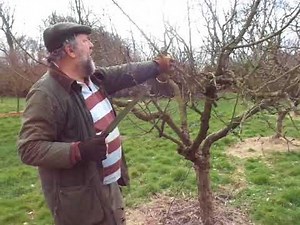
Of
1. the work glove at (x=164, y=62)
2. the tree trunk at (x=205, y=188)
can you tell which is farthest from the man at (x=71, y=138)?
the tree trunk at (x=205, y=188)

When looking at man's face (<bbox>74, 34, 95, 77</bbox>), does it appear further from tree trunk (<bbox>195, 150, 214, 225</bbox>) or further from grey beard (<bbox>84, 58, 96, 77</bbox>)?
tree trunk (<bbox>195, 150, 214, 225</bbox>)

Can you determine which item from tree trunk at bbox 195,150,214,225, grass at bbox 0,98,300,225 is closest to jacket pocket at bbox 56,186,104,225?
grass at bbox 0,98,300,225

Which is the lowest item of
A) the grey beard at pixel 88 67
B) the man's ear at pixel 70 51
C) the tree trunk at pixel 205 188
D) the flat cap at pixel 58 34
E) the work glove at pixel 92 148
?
the tree trunk at pixel 205 188

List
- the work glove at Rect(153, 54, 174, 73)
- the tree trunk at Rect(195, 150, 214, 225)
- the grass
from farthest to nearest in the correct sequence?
the grass, the tree trunk at Rect(195, 150, 214, 225), the work glove at Rect(153, 54, 174, 73)

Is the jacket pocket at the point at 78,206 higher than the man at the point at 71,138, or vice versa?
the man at the point at 71,138

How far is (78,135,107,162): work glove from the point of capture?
2.22m

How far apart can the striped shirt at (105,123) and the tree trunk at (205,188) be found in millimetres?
1369

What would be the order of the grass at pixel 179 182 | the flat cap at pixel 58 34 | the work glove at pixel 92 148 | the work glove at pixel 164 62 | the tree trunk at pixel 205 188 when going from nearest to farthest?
the work glove at pixel 92 148, the flat cap at pixel 58 34, the work glove at pixel 164 62, the tree trunk at pixel 205 188, the grass at pixel 179 182

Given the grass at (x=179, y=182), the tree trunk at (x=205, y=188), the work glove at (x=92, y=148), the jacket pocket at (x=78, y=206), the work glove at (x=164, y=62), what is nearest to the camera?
the work glove at (x=92, y=148)

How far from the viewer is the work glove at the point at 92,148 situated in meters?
2.22

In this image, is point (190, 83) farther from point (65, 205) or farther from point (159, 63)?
point (65, 205)

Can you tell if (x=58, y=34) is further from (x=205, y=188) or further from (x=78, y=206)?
(x=205, y=188)

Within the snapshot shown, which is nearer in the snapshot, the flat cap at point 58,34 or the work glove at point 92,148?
the work glove at point 92,148

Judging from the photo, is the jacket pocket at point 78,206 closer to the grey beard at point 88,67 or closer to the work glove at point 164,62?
the grey beard at point 88,67
